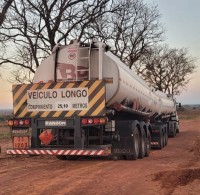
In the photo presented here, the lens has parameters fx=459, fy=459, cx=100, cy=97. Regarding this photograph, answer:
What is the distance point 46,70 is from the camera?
1389 cm

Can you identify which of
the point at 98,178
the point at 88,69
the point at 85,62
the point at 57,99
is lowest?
the point at 98,178

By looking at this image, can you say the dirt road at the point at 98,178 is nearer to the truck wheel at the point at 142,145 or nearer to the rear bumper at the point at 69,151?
the rear bumper at the point at 69,151

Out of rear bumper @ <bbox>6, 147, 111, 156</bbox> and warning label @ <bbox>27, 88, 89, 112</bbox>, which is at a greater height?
warning label @ <bbox>27, 88, 89, 112</bbox>

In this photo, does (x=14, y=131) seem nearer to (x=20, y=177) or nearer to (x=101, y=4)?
(x=20, y=177)

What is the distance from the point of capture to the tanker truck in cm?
1245

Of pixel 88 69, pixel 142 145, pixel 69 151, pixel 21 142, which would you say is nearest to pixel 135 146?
pixel 142 145

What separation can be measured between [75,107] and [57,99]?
623mm

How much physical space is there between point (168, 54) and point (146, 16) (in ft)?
87.3

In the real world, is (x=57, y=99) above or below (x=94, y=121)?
above

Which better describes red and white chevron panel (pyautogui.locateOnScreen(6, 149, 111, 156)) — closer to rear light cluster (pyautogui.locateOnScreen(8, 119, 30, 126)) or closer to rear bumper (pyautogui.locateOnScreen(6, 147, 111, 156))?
rear bumper (pyautogui.locateOnScreen(6, 147, 111, 156))

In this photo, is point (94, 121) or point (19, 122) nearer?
point (94, 121)

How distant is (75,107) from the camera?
1262 cm

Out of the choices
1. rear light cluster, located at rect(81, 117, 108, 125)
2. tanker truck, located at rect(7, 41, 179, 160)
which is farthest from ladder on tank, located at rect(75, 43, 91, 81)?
rear light cluster, located at rect(81, 117, 108, 125)

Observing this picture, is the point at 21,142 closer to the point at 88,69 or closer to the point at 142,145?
the point at 88,69
